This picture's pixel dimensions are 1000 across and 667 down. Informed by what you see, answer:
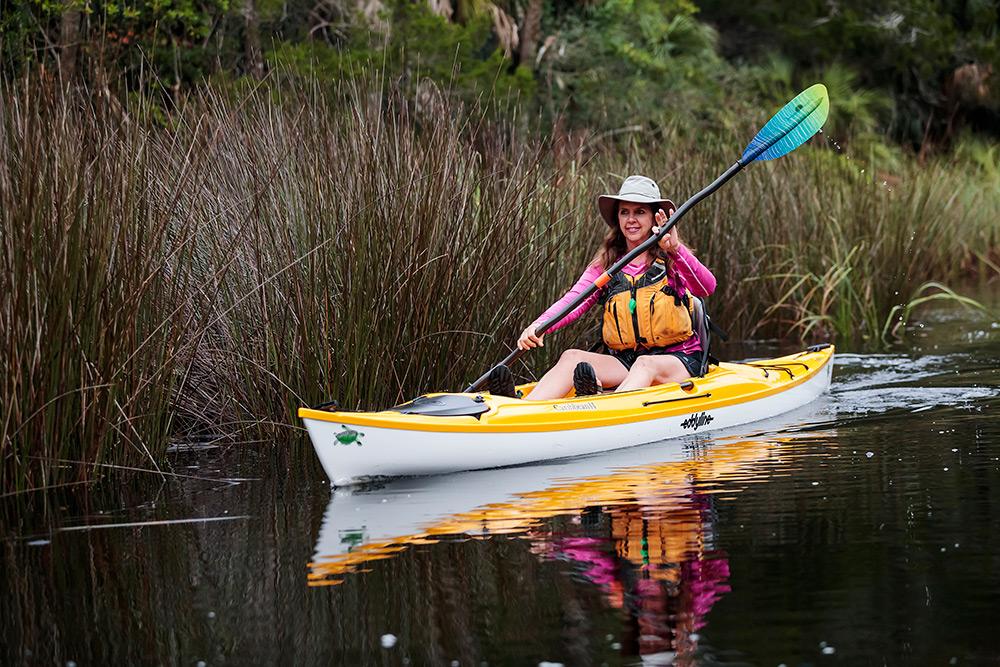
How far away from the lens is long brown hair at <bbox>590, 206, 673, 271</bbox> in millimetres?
8102

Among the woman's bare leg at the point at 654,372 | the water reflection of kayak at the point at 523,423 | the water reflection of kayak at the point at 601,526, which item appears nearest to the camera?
the water reflection of kayak at the point at 601,526

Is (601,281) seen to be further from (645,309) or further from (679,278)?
(679,278)

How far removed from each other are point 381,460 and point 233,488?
665 mm

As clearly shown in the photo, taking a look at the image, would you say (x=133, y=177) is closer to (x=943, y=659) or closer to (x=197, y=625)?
(x=197, y=625)

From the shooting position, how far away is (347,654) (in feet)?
13.0

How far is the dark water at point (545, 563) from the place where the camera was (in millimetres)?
4016

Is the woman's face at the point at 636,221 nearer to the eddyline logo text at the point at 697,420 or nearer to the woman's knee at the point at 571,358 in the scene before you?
the woman's knee at the point at 571,358

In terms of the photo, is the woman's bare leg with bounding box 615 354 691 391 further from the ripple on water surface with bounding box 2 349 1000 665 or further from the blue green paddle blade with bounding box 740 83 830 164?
the blue green paddle blade with bounding box 740 83 830 164

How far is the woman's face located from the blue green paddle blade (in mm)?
926

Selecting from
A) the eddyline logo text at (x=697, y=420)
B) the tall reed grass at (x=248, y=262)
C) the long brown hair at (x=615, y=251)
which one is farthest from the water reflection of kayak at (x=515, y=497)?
the long brown hair at (x=615, y=251)

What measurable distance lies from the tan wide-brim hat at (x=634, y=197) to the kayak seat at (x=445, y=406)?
5.26 feet

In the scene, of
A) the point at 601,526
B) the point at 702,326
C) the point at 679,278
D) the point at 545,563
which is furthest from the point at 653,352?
the point at 545,563

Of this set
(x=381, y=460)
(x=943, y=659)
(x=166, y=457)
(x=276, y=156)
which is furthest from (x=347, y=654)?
(x=276, y=156)

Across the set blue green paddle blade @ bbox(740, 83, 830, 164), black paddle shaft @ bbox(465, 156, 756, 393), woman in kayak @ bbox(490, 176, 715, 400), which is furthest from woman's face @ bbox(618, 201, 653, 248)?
blue green paddle blade @ bbox(740, 83, 830, 164)
